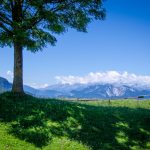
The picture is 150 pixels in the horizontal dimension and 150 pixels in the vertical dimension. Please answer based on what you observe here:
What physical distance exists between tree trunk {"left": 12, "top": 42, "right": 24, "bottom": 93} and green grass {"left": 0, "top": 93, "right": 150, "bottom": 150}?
1.29 meters

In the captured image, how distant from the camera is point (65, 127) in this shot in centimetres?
2767

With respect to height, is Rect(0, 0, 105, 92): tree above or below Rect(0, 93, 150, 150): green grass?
above

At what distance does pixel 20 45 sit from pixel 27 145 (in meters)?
14.4

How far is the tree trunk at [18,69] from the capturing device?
3547 cm

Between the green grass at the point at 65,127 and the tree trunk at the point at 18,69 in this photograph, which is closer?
the green grass at the point at 65,127

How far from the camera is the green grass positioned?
24.1 metres

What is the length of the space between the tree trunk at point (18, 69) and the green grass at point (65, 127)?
1.29 metres

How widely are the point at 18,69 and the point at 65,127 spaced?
1051 cm

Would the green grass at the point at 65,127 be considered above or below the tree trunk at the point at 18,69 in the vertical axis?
below

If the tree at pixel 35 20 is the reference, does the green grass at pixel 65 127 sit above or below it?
below

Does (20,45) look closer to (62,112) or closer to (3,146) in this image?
(62,112)

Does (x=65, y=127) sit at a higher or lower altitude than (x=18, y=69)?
lower

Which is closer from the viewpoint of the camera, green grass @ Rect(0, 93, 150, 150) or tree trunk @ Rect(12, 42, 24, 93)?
green grass @ Rect(0, 93, 150, 150)

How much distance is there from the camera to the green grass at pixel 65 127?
24.1 metres
